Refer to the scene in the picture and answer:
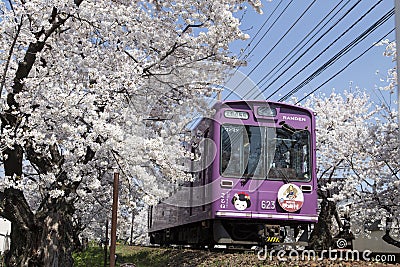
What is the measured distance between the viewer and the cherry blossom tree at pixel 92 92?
6.85m

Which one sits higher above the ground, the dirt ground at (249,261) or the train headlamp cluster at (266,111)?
the train headlamp cluster at (266,111)

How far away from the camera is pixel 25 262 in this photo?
26.8 ft

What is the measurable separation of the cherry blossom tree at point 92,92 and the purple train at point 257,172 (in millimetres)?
1374

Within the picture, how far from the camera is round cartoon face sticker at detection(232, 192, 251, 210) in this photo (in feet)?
31.7

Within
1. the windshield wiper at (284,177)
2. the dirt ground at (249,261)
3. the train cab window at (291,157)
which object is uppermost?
the train cab window at (291,157)

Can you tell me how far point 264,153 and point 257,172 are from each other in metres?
0.38

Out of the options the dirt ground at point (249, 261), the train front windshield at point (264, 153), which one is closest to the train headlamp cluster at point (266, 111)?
the train front windshield at point (264, 153)

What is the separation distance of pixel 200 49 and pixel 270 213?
3.54 meters

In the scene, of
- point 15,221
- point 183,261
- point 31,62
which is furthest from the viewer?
point 183,261

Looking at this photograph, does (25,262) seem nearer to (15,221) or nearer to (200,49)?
(15,221)

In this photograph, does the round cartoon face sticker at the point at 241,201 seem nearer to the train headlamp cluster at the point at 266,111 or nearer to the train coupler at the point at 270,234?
the train coupler at the point at 270,234

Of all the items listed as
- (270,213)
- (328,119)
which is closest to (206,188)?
(270,213)

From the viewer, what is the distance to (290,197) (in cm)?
990

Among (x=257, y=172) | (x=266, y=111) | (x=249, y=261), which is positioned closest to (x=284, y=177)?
(x=257, y=172)
